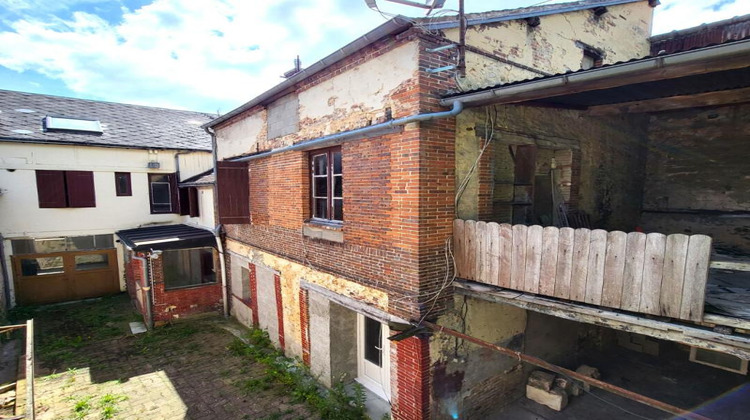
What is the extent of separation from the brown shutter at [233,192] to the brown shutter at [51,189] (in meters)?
7.66

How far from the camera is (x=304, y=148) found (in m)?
7.06

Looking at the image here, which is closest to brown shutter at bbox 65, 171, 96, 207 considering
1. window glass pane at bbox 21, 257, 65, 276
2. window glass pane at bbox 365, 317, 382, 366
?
window glass pane at bbox 21, 257, 65, 276

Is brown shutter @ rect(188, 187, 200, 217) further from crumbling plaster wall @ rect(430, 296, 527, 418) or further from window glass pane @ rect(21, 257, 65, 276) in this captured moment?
crumbling plaster wall @ rect(430, 296, 527, 418)

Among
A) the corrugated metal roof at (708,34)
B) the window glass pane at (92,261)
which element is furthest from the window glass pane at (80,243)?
the corrugated metal roof at (708,34)

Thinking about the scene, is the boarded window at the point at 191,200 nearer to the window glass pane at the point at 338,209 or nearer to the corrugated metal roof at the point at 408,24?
the corrugated metal roof at the point at 408,24

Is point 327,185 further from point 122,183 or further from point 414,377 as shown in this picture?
point 122,183

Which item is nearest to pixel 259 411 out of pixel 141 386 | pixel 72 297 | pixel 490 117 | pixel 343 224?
pixel 141 386

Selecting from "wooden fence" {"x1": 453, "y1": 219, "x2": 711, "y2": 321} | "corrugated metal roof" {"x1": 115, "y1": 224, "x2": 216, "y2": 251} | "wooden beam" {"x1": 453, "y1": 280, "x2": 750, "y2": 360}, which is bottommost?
"corrugated metal roof" {"x1": 115, "y1": 224, "x2": 216, "y2": 251}

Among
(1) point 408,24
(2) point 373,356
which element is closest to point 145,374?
(2) point 373,356

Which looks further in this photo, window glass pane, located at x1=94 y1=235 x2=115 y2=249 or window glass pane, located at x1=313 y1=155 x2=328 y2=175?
window glass pane, located at x1=94 y1=235 x2=115 y2=249

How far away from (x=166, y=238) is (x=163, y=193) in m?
4.47

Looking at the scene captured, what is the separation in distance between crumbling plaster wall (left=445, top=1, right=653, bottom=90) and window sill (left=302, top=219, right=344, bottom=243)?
10.5 feet

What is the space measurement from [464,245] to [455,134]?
1.59m

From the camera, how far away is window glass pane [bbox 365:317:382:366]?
7109mm
